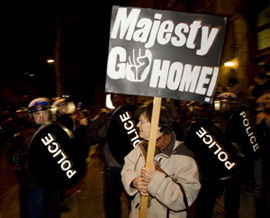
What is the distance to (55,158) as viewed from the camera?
9.74 feet

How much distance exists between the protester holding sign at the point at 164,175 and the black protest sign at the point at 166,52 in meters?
0.30

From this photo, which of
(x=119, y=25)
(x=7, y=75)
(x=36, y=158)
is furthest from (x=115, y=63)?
(x=7, y=75)

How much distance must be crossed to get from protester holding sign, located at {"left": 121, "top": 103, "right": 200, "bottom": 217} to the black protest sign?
0.97 ft

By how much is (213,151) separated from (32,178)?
236cm

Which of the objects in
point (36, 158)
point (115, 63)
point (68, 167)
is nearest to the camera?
point (115, 63)

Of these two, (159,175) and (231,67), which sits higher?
(231,67)

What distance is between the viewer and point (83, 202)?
4594 millimetres

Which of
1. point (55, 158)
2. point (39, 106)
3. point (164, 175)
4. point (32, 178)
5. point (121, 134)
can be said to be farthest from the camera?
point (121, 134)

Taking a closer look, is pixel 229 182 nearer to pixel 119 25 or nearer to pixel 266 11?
pixel 119 25

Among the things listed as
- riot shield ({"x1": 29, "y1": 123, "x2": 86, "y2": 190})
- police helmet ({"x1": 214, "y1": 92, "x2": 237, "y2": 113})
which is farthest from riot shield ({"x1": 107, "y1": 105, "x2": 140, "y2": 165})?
police helmet ({"x1": 214, "y1": 92, "x2": 237, "y2": 113})

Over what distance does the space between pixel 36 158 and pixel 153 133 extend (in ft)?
5.51

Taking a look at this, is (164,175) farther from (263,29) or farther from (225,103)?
(263,29)

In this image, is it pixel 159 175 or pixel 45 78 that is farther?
pixel 45 78

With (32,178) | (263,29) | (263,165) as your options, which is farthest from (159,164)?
(263,29)
